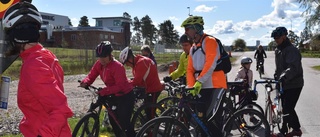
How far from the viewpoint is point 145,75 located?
726cm

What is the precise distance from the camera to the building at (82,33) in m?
33.7

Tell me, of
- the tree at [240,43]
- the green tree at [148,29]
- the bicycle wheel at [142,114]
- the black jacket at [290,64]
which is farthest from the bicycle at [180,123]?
the tree at [240,43]

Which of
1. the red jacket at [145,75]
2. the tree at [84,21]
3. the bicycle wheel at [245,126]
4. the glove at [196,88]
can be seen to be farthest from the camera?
the tree at [84,21]

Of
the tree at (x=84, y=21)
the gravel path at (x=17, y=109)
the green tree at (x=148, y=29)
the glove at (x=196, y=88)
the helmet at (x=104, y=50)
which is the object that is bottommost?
the gravel path at (x=17, y=109)

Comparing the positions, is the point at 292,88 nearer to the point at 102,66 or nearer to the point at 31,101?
the point at 102,66

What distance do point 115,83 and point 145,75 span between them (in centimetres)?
121

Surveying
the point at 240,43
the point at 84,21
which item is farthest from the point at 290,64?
the point at 240,43

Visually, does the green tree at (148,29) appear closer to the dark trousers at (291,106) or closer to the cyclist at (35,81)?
the dark trousers at (291,106)

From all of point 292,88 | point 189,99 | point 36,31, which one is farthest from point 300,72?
point 36,31

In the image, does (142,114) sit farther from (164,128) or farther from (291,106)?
(291,106)

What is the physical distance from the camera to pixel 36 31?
295cm

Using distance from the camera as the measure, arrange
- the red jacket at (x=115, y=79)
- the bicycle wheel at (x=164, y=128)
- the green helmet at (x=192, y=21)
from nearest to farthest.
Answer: the bicycle wheel at (x=164, y=128), the green helmet at (x=192, y=21), the red jacket at (x=115, y=79)

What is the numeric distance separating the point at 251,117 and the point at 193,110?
56.3 inches

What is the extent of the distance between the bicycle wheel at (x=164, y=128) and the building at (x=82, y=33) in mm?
23150
